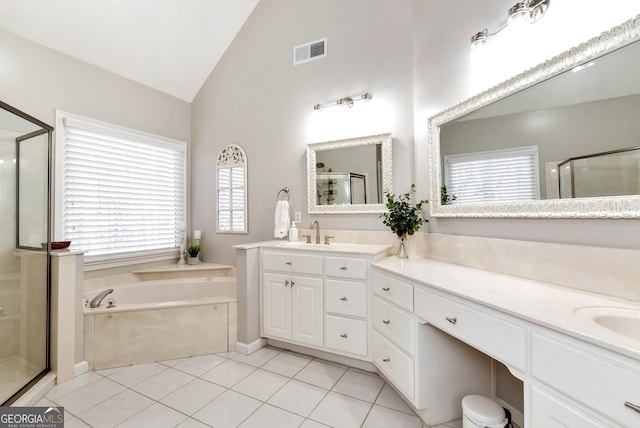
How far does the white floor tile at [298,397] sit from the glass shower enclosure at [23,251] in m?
1.65

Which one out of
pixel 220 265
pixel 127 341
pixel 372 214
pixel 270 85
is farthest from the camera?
pixel 220 265

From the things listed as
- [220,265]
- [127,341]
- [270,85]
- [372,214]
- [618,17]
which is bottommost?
[127,341]

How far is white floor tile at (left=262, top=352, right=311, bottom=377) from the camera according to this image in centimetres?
215

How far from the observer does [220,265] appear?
11.2ft

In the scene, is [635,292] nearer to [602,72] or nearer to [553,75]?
[602,72]

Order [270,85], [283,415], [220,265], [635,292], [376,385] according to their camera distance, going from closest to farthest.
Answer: [635,292]
[283,415]
[376,385]
[270,85]
[220,265]

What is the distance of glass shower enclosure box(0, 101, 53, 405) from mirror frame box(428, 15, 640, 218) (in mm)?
2974

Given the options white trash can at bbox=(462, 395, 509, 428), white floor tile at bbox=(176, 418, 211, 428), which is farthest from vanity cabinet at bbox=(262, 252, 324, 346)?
white trash can at bbox=(462, 395, 509, 428)

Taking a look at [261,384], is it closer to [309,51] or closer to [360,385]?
[360,385]

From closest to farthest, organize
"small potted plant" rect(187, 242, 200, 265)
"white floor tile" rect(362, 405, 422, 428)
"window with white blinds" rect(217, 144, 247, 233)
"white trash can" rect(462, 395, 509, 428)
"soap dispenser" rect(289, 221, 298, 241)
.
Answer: "white trash can" rect(462, 395, 509, 428) → "white floor tile" rect(362, 405, 422, 428) → "soap dispenser" rect(289, 221, 298, 241) → "window with white blinds" rect(217, 144, 247, 233) → "small potted plant" rect(187, 242, 200, 265)

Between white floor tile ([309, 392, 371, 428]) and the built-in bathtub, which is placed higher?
the built-in bathtub

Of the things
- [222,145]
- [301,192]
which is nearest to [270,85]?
[222,145]

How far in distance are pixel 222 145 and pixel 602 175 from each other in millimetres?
3419

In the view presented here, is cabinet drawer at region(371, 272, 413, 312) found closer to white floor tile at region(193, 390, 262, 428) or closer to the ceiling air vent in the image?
white floor tile at region(193, 390, 262, 428)
